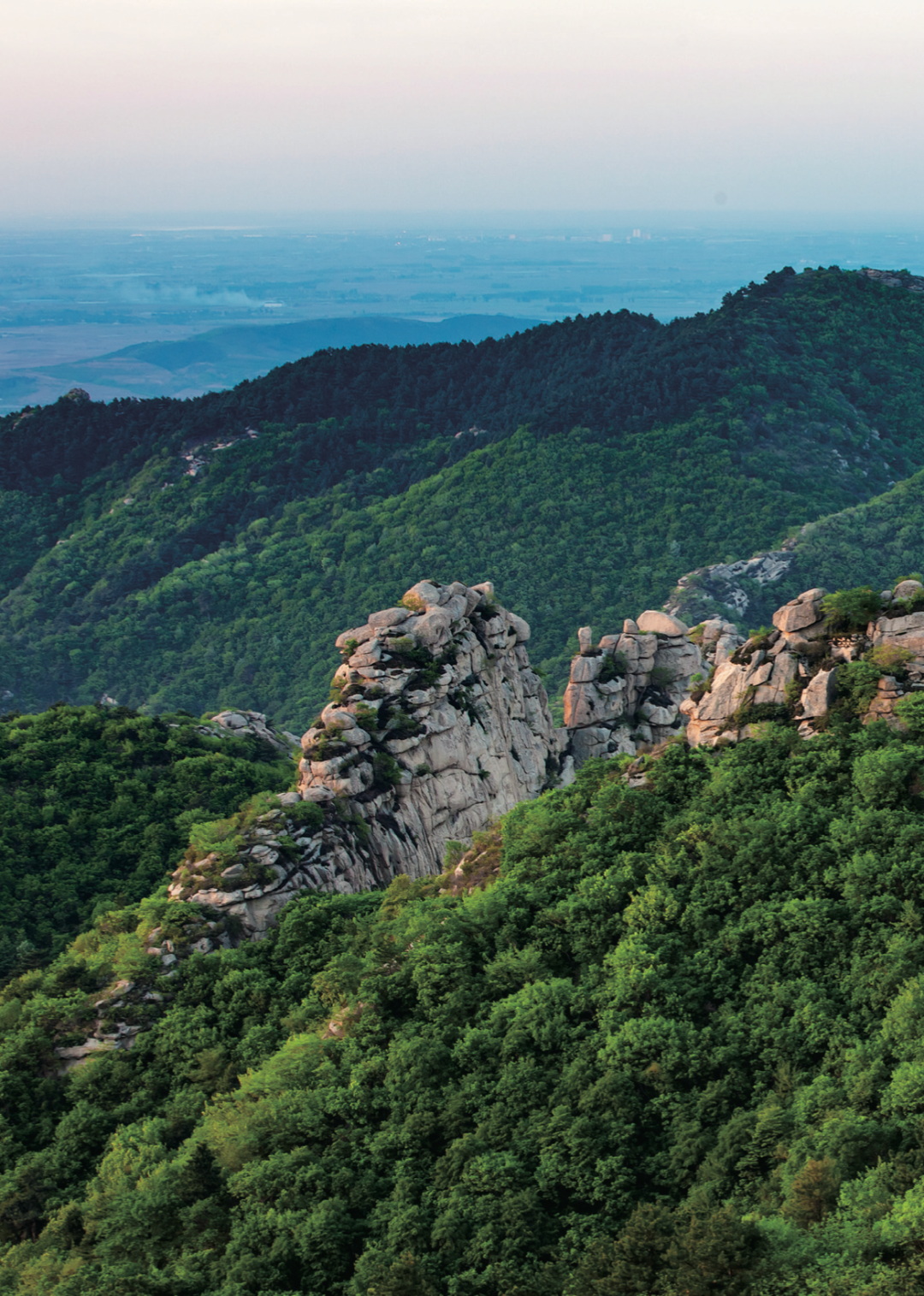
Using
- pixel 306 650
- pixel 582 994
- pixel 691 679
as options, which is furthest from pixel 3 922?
pixel 306 650

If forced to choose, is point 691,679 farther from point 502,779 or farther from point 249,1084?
point 249,1084

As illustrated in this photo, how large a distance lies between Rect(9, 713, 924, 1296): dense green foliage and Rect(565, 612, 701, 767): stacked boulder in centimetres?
1707

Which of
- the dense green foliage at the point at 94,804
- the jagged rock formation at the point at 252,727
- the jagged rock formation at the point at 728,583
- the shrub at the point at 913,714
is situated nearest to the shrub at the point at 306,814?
the dense green foliage at the point at 94,804

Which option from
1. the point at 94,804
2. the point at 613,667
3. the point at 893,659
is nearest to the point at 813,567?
the point at 613,667

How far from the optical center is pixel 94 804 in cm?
4478

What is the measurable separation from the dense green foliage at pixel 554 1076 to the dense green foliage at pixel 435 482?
168 ft

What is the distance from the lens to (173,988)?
29.5 meters

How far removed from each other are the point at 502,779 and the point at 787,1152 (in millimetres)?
25761

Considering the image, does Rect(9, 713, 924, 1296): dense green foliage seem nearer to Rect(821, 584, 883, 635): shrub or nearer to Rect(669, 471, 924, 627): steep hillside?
Rect(821, 584, 883, 635): shrub

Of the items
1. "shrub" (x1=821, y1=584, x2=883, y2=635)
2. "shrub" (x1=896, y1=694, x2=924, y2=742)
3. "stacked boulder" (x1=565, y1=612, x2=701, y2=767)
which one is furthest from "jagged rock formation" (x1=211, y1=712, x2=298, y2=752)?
"shrub" (x1=896, y1=694, x2=924, y2=742)

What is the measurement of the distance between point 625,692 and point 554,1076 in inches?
1081

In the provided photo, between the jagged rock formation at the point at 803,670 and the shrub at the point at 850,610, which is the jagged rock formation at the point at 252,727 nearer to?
the jagged rock formation at the point at 803,670

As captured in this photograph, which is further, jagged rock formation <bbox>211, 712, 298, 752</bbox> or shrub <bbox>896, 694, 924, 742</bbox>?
jagged rock formation <bbox>211, 712, 298, 752</bbox>

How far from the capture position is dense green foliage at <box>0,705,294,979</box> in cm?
4053
